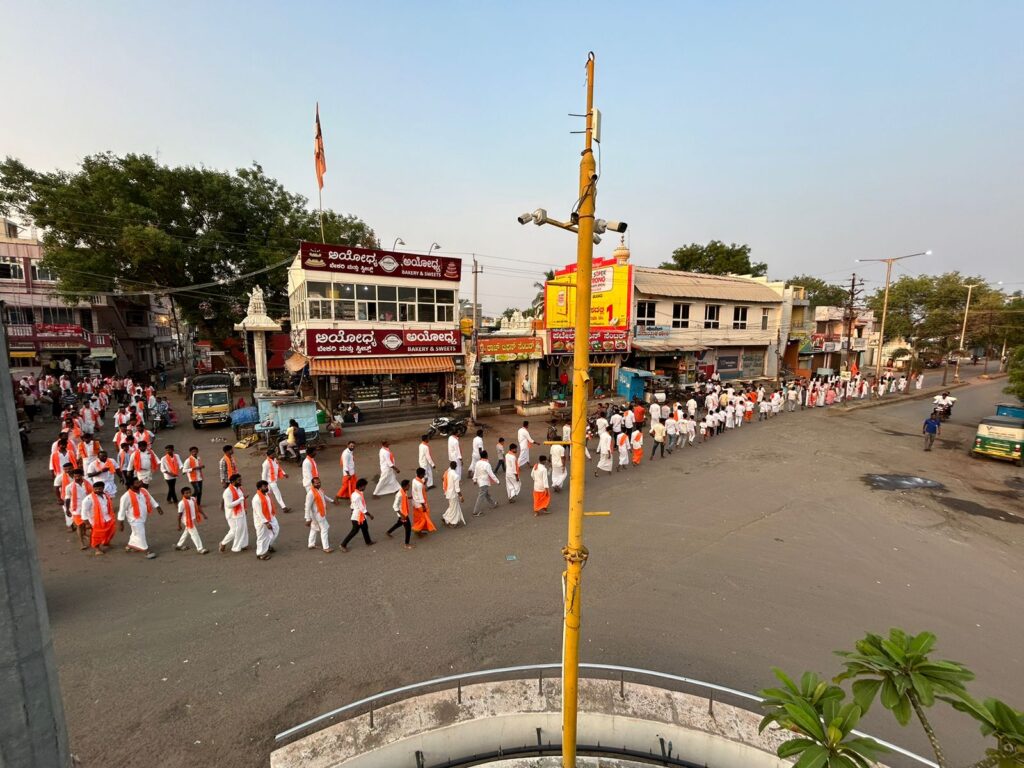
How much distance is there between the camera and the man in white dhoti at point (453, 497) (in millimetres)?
8781

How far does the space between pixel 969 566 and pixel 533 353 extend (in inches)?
636

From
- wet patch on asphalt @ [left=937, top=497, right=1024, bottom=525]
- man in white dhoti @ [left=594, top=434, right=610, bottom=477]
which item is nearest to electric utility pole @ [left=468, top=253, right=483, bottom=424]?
man in white dhoti @ [left=594, top=434, right=610, bottom=477]

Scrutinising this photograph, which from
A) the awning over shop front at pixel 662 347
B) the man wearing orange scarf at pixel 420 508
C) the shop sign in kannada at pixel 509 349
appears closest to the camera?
the man wearing orange scarf at pixel 420 508

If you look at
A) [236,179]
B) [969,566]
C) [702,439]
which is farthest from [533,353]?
[236,179]

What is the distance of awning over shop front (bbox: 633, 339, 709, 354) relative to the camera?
24.2 m

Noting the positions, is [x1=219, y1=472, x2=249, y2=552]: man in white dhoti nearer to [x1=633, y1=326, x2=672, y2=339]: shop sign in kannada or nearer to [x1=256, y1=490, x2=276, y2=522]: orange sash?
[x1=256, y1=490, x2=276, y2=522]: orange sash

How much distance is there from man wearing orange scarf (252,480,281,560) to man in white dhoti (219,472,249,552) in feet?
1.01

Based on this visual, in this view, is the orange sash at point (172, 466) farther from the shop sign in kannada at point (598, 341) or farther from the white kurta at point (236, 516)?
the shop sign in kannada at point (598, 341)

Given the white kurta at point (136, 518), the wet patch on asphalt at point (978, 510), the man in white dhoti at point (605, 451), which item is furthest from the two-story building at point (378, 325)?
the wet patch on asphalt at point (978, 510)

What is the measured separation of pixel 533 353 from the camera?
2177 centimetres

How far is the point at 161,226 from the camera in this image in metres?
25.8

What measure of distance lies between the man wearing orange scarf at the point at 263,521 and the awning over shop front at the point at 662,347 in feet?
65.6

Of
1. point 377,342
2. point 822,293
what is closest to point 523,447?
point 377,342

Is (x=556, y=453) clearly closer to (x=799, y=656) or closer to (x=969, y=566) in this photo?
(x=799, y=656)
